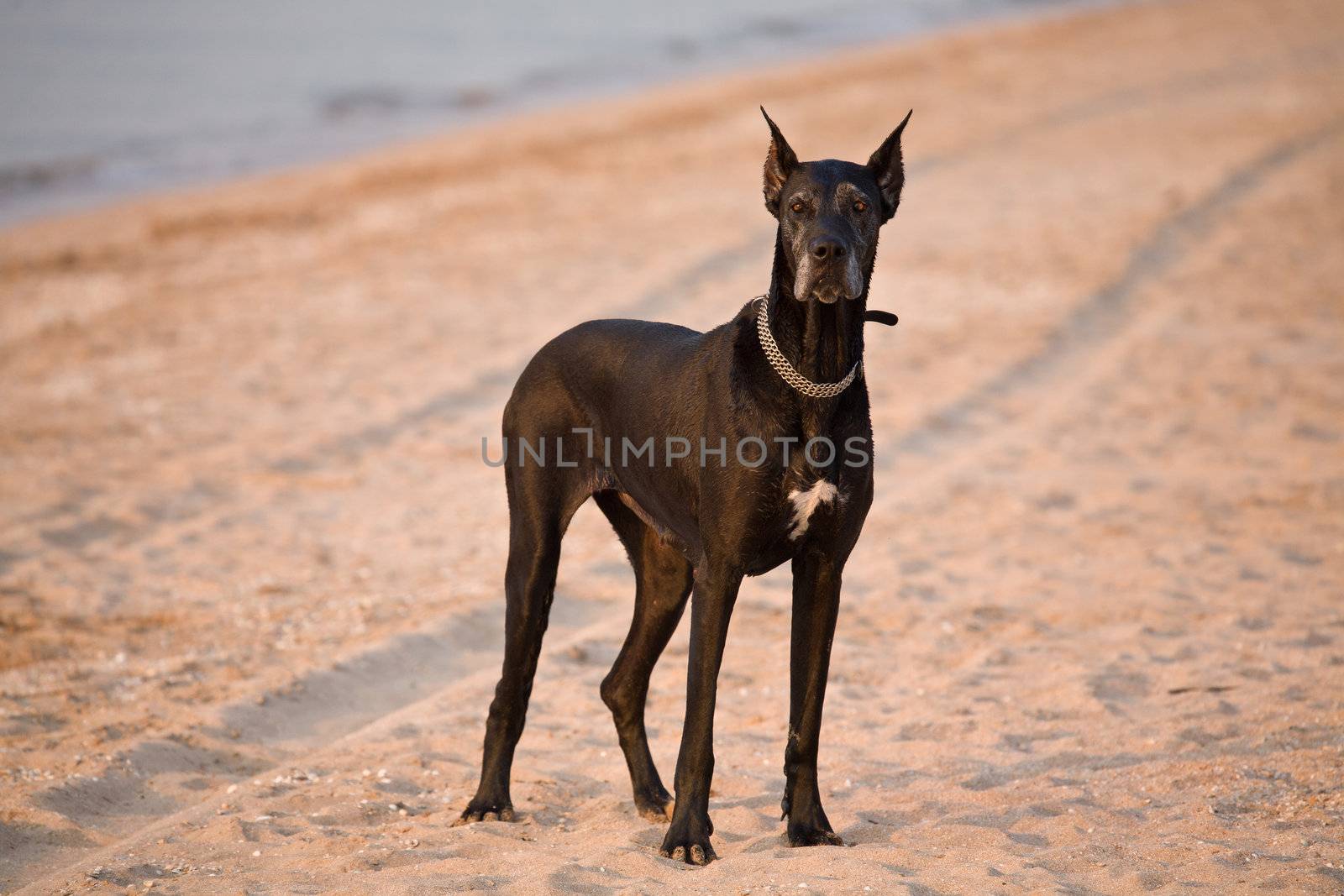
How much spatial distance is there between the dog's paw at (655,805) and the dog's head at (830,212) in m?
2.08

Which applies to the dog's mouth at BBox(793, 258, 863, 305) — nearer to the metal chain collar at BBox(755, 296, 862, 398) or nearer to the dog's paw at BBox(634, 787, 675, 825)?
the metal chain collar at BBox(755, 296, 862, 398)

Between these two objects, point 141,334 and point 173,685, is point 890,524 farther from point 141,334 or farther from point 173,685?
→ point 141,334

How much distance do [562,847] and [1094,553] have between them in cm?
491

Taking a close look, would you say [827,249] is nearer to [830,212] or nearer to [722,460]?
[830,212]

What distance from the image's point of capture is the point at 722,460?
15.7 feet

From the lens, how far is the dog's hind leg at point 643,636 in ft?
18.2

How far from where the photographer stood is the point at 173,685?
7.05 metres

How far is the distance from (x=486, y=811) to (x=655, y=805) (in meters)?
0.64

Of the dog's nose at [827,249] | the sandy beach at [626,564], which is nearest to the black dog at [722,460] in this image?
the dog's nose at [827,249]

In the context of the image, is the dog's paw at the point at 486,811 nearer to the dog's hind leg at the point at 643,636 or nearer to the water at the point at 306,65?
the dog's hind leg at the point at 643,636

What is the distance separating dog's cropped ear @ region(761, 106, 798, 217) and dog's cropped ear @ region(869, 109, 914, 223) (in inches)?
10.8

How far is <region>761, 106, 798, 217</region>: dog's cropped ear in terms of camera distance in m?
4.79

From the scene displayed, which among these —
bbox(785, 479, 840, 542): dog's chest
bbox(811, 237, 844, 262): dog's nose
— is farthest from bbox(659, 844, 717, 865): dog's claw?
bbox(811, 237, 844, 262): dog's nose

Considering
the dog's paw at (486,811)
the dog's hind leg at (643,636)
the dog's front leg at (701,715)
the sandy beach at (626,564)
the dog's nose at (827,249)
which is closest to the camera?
the dog's nose at (827,249)
